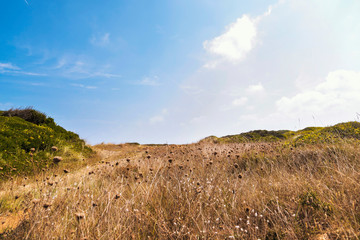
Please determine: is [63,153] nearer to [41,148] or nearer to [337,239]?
[41,148]

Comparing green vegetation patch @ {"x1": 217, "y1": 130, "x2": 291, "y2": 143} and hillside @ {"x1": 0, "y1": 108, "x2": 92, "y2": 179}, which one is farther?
green vegetation patch @ {"x1": 217, "y1": 130, "x2": 291, "y2": 143}

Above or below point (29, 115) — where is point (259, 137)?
below

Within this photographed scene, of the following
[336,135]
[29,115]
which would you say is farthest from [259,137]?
[29,115]

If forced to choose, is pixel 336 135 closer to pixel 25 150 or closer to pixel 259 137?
pixel 259 137

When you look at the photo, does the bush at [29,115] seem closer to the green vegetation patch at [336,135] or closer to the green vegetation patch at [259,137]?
the green vegetation patch at [259,137]

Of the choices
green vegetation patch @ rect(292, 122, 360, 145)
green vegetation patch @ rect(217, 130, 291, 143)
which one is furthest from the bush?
green vegetation patch @ rect(292, 122, 360, 145)

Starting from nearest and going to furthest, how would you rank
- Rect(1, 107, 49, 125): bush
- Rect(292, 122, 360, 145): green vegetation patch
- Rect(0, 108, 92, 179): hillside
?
Rect(0, 108, 92, 179): hillside, Rect(292, 122, 360, 145): green vegetation patch, Rect(1, 107, 49, 125): bush

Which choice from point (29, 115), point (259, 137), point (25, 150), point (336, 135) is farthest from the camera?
point (259, 137)

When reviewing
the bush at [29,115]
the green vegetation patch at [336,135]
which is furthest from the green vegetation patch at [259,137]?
the bush at [29,115]

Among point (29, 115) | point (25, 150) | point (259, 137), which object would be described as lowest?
point (25, 150)

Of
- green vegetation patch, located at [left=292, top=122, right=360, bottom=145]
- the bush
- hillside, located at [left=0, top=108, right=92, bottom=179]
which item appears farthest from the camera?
the bush

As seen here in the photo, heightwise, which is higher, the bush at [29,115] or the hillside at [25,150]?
the bush at [29,115]

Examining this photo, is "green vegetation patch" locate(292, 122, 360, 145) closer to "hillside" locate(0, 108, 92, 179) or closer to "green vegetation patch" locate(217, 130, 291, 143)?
"green vegetation patch" locate(217, 130, 291, 143)

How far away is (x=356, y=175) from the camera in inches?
135
